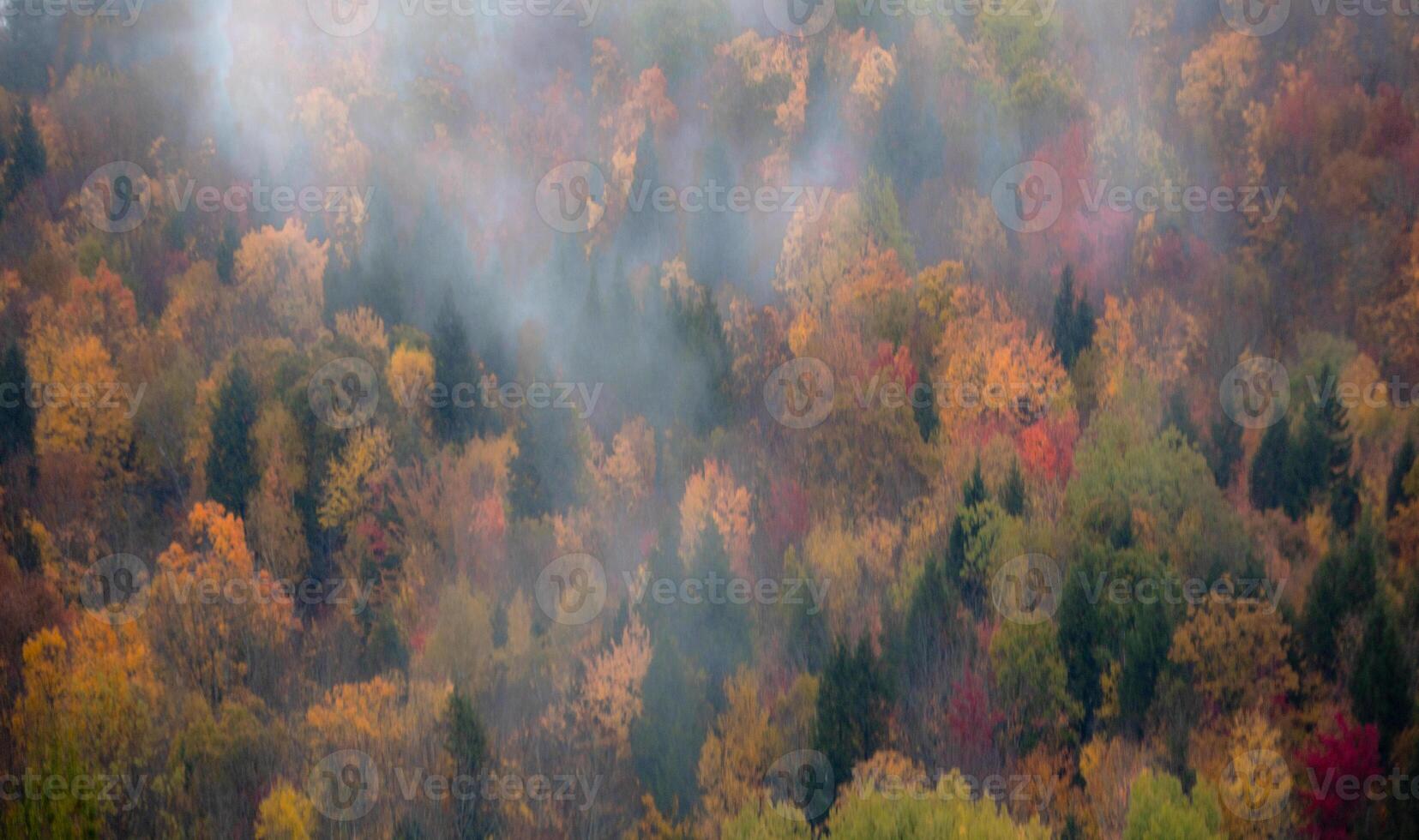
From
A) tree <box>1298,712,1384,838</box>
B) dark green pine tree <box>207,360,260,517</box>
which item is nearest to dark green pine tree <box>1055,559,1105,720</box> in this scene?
tree <box>1298,712,1384,838</box>

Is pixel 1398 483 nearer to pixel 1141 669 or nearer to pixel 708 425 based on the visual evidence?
pixel 1141 669

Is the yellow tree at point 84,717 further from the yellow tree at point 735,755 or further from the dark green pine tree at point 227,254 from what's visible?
the dark green pine tree at point 227,254

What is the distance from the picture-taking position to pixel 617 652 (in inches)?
1561

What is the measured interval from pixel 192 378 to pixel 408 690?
712 inches

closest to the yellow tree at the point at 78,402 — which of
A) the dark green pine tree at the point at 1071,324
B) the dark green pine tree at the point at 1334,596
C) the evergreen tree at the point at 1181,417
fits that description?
the dark green pine tree at the point at 1071,324

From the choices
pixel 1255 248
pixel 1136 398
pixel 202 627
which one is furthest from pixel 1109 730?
pixel 202 627

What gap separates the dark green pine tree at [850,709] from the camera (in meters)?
34.8

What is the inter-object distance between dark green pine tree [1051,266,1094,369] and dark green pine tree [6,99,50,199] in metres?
46.2

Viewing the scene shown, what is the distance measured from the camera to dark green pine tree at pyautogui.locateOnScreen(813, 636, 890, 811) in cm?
3481

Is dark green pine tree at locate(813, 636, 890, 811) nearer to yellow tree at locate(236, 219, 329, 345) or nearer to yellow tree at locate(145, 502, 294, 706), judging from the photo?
yellow tree at locate(145, 502, 294, 706)

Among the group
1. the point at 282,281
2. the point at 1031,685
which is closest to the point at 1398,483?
the point at 1031,685

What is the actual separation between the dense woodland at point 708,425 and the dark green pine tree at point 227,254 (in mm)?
232

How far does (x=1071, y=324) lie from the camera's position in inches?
1702

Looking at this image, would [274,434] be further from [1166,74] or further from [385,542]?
[1166,74]
